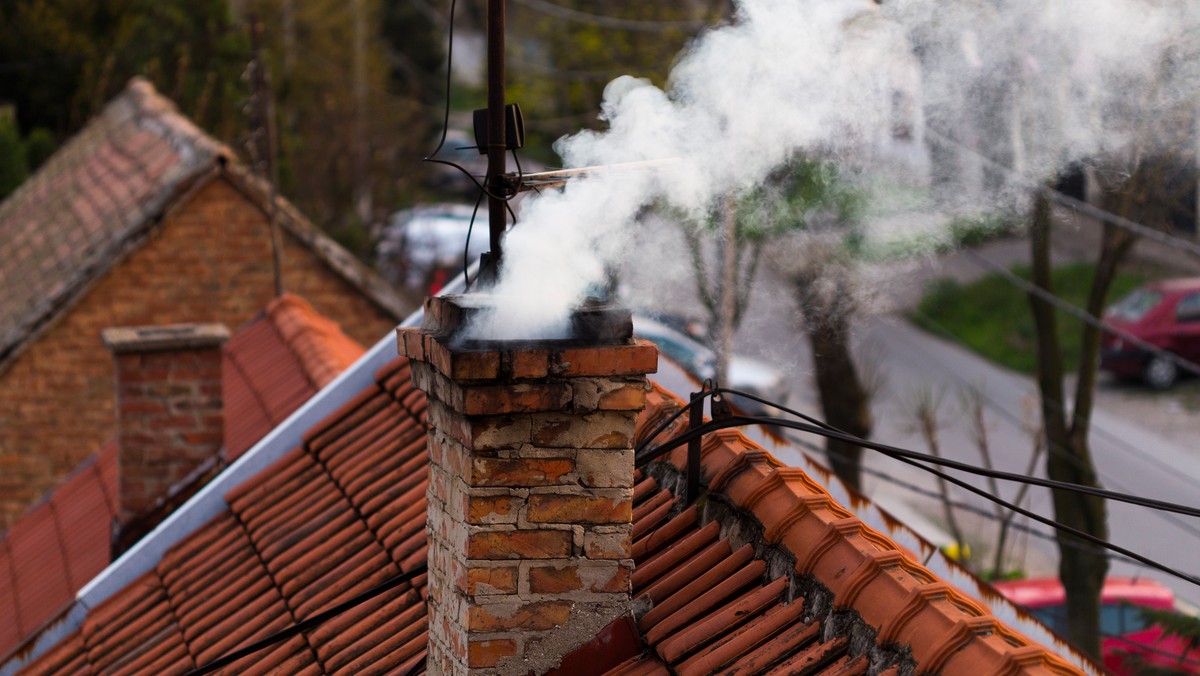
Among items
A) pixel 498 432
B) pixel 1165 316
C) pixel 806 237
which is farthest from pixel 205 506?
pixel 1165 316

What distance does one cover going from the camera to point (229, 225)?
1219 centimetres

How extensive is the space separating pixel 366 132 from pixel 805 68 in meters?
28.6

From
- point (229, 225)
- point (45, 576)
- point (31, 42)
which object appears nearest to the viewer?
point (45, 576)

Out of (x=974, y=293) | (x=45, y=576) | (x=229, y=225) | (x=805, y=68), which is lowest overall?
(x=974, y=293)

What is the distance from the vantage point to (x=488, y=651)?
11.1ft

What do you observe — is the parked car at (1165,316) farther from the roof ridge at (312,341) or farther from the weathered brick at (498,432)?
the weathered brick at (498,432)

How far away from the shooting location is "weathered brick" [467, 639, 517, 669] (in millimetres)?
3373

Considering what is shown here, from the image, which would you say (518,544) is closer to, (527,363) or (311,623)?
(527,363)

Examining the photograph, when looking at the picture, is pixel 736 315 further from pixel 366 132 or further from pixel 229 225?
pixel 366 132

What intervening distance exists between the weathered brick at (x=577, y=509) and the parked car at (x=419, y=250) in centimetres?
2161

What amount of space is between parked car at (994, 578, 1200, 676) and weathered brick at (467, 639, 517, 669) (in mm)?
9139

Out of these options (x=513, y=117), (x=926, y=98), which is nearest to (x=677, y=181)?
(x=513, y=117)

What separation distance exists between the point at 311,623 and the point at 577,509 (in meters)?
1.65

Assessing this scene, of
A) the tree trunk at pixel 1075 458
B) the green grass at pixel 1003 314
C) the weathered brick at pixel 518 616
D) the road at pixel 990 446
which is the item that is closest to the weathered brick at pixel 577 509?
the weathered brick at pixel 518 616
